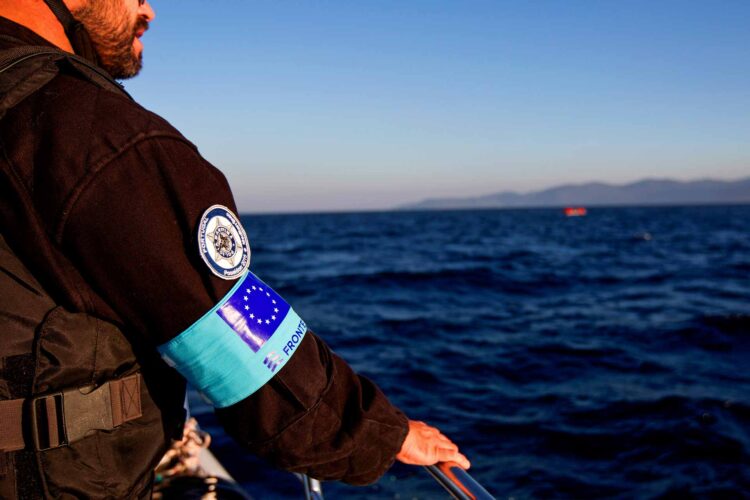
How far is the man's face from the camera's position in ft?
4.55

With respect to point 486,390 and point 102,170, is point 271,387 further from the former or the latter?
point 486,390

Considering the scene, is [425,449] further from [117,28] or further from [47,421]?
[117,28]

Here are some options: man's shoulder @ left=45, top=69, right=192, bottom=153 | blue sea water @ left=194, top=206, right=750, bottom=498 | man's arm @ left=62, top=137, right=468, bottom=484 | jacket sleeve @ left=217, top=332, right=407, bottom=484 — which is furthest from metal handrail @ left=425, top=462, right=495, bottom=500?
blue sea water @ left=194, top=206, right=750, bottom=498

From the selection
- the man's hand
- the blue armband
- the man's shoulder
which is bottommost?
the man's hand

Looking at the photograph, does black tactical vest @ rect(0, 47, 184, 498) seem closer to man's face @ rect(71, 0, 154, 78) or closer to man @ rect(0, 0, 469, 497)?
man @ rect(0, 0, 469, 497)

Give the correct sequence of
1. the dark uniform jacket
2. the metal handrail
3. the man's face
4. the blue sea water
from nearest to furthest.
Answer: the dark uniform jacket
the man's face
the metal handrail
the blue sea water

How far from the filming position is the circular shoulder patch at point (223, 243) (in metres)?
1.08

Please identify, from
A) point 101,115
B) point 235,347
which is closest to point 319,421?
point 235,347

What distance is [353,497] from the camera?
4.60m

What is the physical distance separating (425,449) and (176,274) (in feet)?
2.95

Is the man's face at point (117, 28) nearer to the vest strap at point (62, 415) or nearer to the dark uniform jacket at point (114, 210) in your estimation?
the dark uniform jacket at point (114, 210)

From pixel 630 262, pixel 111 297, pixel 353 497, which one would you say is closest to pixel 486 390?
pixel 353 497

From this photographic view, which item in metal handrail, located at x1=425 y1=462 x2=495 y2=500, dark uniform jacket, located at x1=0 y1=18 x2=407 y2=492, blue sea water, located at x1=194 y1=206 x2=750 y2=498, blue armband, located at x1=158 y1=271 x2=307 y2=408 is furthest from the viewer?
blue sea water, located at x1=194 y1=206 x2=750 y2=498

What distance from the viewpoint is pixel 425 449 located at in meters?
1.60
